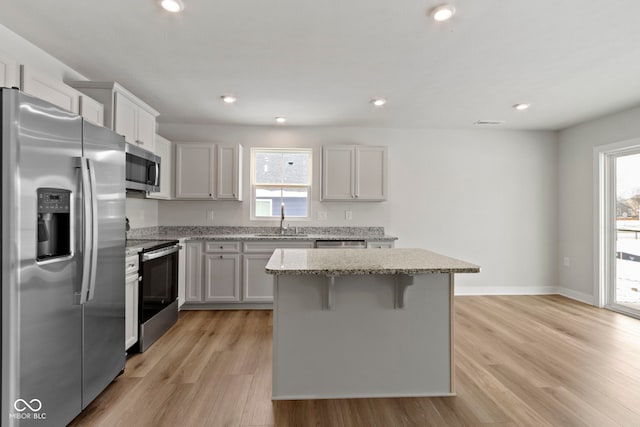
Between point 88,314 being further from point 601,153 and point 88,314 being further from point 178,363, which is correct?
point 601,153

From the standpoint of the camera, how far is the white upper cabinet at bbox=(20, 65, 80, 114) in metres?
1.98

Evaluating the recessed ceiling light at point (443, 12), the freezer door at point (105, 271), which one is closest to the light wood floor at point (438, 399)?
the freezer door at point (105, 271)

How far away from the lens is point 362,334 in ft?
6.96

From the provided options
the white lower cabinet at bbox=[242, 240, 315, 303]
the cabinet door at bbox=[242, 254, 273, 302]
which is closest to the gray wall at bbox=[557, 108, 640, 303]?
the white lower cabinet at bbox=[242, 240, 315, 303]

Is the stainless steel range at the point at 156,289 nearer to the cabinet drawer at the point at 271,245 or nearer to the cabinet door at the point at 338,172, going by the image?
the cabinet drawer at the point at 271,245

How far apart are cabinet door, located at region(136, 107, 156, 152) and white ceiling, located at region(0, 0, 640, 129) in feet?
0.81

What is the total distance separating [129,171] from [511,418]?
335 centimetres

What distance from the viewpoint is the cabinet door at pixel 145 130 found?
3.21m

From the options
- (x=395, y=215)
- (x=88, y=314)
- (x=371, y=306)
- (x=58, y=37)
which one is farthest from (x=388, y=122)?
(x=88, y=314)

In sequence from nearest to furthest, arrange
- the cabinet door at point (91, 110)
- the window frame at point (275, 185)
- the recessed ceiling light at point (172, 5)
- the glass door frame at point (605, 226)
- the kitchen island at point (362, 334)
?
the recessed ceiling light at point (172, 5), the kitchen island at point (362, 334), the cabinet door at point (91, 110), the glass door frame at point (605, 226), the window frame at point (275, 185)

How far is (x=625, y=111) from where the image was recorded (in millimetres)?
3826

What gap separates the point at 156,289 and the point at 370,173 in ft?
9.57

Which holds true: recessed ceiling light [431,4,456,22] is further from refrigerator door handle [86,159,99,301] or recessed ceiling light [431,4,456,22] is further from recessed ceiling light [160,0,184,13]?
refrigerator door handle [86,159,99,301]

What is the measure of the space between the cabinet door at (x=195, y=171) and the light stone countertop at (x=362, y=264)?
7.63 feet
